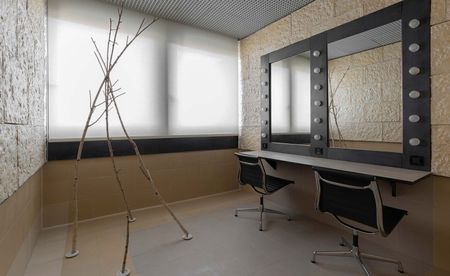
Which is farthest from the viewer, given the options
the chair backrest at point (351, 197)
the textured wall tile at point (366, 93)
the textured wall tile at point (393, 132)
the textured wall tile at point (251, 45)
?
the textured wall tile at point (251, 45)

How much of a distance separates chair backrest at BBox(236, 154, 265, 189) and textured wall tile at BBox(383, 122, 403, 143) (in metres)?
1.16

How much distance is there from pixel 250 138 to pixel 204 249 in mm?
1932

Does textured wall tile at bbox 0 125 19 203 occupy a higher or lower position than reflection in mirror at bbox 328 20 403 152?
lower

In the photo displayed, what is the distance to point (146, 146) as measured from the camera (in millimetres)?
2941

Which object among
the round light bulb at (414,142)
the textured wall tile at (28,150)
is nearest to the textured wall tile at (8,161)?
the textured wall tile at (28,150)

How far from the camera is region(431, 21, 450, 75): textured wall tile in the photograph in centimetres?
160

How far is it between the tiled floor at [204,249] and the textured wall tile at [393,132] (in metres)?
0.99

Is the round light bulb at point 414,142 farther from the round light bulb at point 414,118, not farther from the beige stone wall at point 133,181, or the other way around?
the beige stone wall at point 133,181

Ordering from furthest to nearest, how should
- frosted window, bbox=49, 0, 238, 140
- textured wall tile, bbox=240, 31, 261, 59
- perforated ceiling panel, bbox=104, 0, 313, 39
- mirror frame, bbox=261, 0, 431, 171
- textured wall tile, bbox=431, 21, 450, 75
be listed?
textured wall tile, bbox=240, 31, 261, 59 → perforated ceiling panel, bbox=104, 0, 313, 39 → frosted window, bbox=49, 0, 238, 140 → mirror frame, bbox=261, 0, 431, 171 → textured wall tile, bbox=431, 21, 450, 75

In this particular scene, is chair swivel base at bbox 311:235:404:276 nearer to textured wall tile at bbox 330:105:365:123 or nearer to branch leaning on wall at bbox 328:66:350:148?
branch leaning on wall at bbox 328:66:350:148

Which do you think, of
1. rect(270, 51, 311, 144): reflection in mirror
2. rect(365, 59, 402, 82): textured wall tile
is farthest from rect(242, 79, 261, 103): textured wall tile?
rect(365, 59, 402, 82): textured wall tile

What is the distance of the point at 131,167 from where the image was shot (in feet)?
9.46

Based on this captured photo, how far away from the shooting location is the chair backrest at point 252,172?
2.37 m

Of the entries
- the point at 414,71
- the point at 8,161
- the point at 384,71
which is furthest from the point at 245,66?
the point at 8,161
